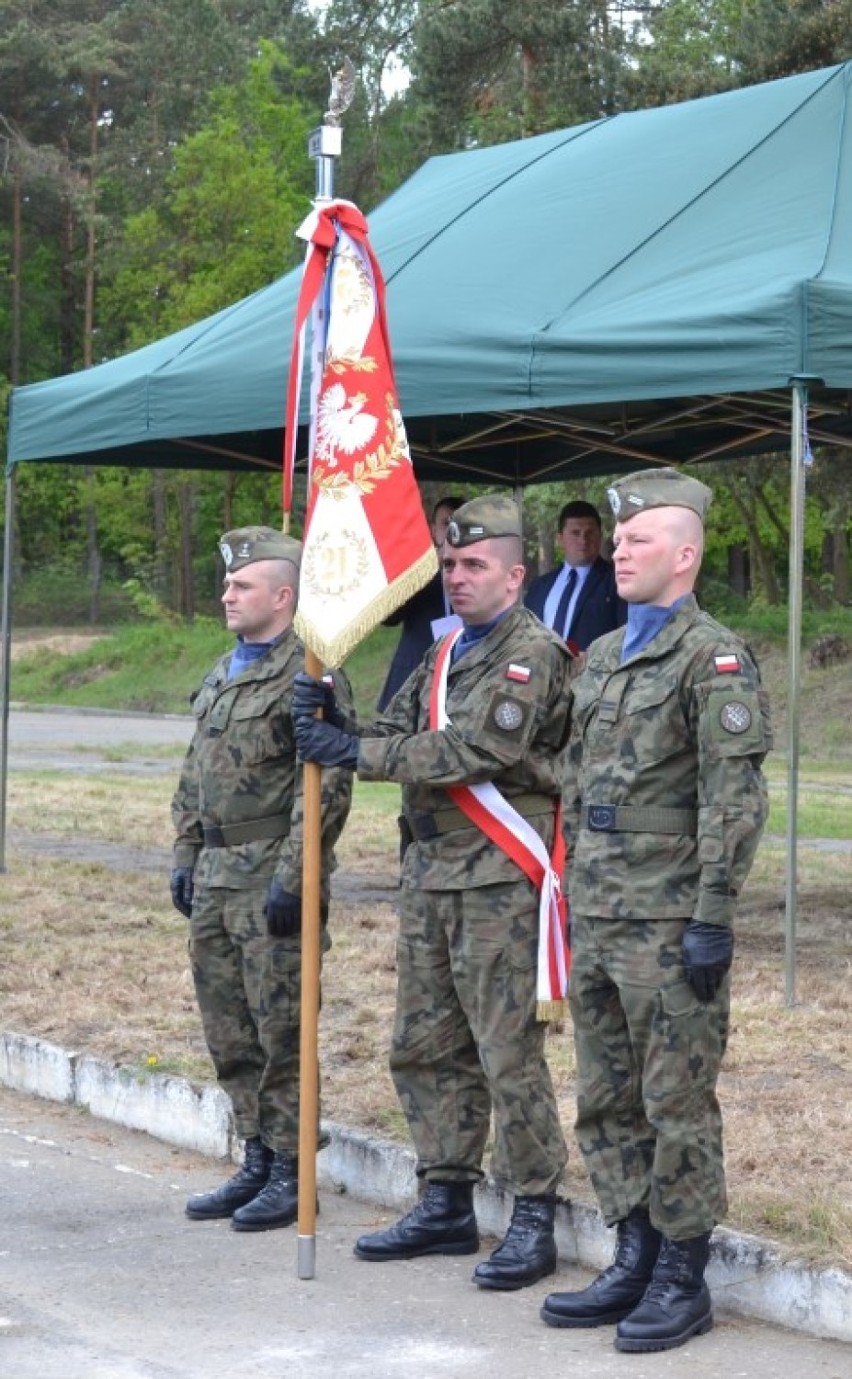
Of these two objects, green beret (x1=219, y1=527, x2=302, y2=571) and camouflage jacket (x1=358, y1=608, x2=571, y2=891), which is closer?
camouflage jacket (x1=358, y1=608, x2=571, y2=891)

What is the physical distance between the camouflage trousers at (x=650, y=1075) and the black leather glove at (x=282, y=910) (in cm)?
98

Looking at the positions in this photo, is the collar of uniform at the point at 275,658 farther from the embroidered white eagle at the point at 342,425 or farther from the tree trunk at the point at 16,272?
the tree trunk at the point at 16,272

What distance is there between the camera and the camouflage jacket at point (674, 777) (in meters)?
4.63

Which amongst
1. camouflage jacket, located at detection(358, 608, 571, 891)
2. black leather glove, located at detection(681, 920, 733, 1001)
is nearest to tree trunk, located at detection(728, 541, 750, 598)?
camouflage jacket, located at detection(358, 608, 571, 891)

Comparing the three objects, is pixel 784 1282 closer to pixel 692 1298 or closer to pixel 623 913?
pixel 692 1298

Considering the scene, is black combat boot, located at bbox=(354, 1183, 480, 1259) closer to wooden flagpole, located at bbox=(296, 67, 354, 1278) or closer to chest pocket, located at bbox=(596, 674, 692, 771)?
wooden flagpole, located at bbox=(296, 67, 354, 1278)

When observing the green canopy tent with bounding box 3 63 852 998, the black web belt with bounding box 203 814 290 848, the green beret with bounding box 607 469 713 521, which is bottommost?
the black web belt with bounding box 203 814 290 848

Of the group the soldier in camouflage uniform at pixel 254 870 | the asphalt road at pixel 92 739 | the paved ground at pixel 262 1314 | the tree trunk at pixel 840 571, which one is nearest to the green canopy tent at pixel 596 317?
the soldier in camouflage uniform at pixel 254 870

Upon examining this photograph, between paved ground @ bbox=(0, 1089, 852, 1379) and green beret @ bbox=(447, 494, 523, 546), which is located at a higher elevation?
green beret @ bbox=(447, 494, 523, 546)

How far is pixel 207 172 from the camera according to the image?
41.1 m

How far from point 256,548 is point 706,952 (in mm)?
1990

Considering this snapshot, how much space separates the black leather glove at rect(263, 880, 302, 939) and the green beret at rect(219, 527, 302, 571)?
96 centimetres

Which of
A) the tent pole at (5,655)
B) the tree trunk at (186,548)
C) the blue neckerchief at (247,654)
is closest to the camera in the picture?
the blue neckerchief at (247,654)

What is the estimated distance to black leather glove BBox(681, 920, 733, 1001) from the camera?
4602 mm
